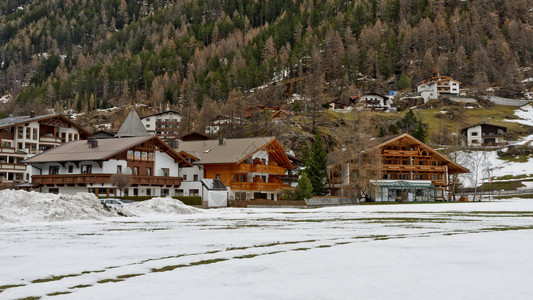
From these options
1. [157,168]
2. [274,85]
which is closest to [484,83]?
[274,85]

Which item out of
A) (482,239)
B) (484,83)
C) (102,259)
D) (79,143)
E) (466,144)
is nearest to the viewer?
(102,259)

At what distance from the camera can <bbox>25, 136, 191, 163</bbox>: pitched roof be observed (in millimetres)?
62781

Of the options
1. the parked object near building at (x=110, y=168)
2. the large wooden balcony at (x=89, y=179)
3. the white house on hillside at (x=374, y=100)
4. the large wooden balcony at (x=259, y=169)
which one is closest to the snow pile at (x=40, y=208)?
the parked object near building at (x=110, y=168)

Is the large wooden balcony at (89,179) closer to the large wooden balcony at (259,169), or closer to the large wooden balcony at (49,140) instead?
the large wooden balcony at (259,169)

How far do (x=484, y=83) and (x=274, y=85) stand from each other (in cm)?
7147

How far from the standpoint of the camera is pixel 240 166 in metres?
71.9

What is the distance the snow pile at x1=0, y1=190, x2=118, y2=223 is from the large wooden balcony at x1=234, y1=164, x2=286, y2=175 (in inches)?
1448

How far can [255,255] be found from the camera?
1430 centimetres

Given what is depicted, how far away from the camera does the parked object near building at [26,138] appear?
81.1 m

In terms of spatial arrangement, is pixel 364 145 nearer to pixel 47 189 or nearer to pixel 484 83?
pixel 47 189

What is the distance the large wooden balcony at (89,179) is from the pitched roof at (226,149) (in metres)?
7.93

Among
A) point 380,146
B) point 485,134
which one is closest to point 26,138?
point 380,146

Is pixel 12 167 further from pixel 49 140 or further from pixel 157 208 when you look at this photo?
pixel 157 208

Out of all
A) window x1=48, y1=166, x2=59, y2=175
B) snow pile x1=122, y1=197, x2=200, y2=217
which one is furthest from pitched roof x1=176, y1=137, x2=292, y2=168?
snow pile x1=122, y1=197, x2=200, y2=217
